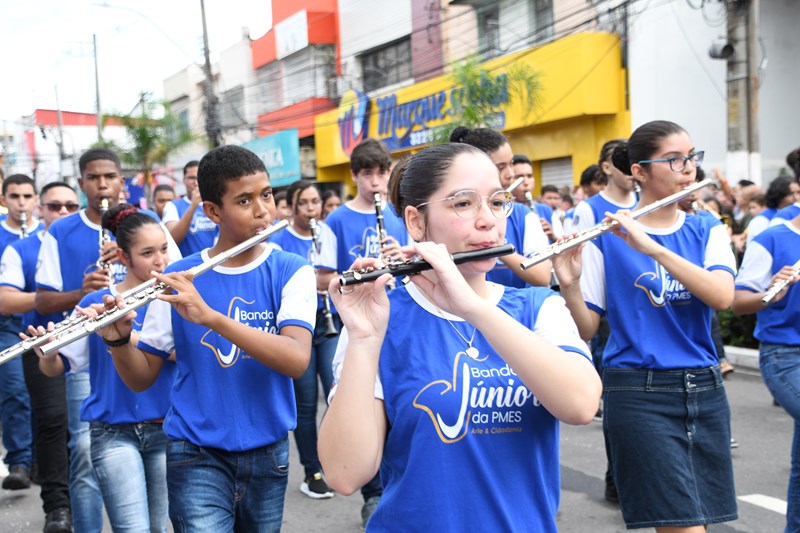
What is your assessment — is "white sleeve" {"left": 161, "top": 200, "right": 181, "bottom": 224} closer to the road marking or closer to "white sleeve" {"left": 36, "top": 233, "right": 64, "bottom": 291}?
"white sleeve" {"left": 36, "top": 233, "right": 64, "bottom": 291}

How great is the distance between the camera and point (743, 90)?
43.0 ft

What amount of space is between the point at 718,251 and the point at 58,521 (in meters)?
4.16

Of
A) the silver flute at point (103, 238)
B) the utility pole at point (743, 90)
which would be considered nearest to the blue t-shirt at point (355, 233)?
the silver flute at point (103, 238)

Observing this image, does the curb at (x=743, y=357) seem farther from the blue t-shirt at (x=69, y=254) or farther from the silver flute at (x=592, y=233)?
the blue t-shirt at (x=69, y=254)

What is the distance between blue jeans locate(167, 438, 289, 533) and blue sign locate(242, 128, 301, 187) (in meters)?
25.0

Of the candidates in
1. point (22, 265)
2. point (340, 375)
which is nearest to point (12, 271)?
point (22, 265)

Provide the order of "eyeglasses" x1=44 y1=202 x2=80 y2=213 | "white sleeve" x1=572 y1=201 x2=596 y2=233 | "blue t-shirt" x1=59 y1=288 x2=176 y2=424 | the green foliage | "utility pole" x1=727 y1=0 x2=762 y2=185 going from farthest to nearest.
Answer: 1. "utility pole" x1=727 y1=0 x2=762 y2=185
2. the green foliage
3. "eyeglasses" x1=44 y1=202 x2=80 y2=213
4. "white sleeve" x1=572 y1=201 x2=596 y2=233
5. "blue t-shirt" x1=59 y1=288 x2=176 y2=424

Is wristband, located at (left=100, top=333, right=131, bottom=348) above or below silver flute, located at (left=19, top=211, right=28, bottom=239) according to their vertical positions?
below

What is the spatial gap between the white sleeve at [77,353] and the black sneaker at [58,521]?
1518 millimetres

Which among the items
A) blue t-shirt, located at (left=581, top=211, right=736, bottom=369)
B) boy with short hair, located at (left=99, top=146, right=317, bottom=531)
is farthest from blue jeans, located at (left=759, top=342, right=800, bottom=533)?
boy with short hair, located at (left=99, top=146, right=317, bottom=531)

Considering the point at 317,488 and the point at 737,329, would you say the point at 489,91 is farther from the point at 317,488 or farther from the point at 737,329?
the point at 317,488

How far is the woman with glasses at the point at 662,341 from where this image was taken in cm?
376

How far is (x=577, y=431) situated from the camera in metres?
7.71

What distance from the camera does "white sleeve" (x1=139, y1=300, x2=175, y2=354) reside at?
364cm
